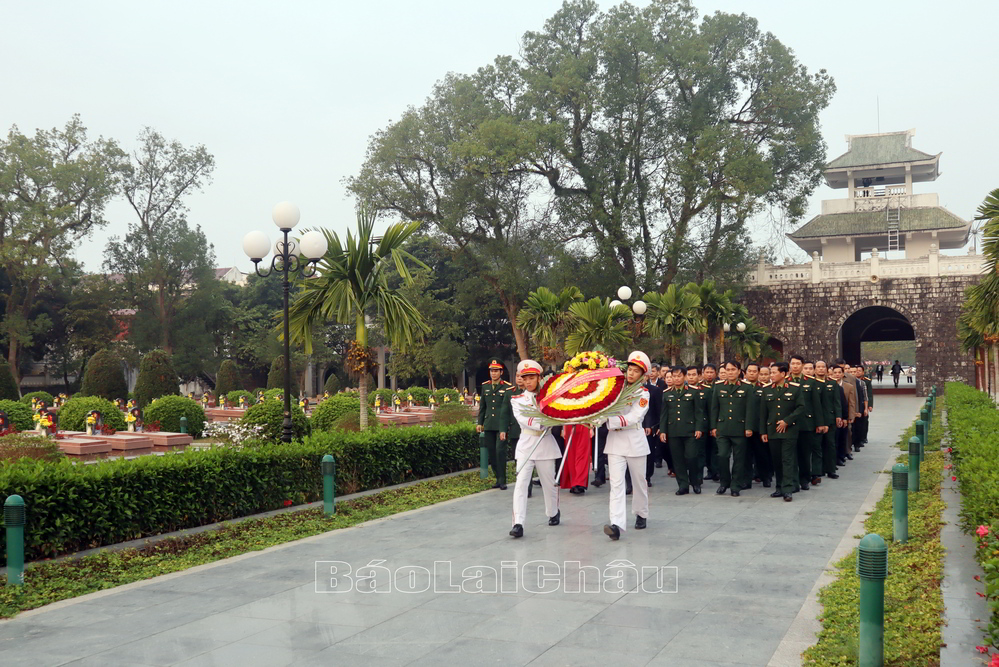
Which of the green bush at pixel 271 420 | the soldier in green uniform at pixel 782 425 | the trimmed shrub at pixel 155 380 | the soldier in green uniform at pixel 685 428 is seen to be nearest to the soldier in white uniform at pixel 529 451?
the soldier in green uniform at pixel 685 428

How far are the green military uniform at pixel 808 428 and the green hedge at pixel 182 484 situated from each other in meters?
4.96

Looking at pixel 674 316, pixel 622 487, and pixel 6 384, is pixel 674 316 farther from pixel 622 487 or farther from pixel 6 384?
pixel 6 384

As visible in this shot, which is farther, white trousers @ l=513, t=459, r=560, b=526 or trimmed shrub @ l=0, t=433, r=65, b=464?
trimmed shrub @ l=0, t=433, r=65, b=464

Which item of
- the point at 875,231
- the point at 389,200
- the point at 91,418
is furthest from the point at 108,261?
the point at 875,231

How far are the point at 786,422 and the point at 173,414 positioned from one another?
1533cm

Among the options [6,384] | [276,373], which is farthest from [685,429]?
[276,373]

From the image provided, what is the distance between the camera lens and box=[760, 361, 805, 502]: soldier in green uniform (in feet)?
31.9

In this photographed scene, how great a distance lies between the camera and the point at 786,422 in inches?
380

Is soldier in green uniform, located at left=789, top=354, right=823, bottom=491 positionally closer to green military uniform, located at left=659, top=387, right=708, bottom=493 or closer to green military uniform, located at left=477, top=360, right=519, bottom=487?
green military uniform, located at left=659, top=387, right=708, bottom=493

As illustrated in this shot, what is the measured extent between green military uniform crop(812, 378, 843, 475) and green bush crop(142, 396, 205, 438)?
14.8 metres

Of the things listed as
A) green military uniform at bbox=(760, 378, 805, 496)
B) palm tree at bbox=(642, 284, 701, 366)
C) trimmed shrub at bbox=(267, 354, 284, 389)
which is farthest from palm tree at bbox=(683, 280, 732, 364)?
trimmed shrub at bbox=(267, 354, 284, 389)

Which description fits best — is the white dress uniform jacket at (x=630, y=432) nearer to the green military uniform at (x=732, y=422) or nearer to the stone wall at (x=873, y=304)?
the green military uniform at (x=732, y=422)

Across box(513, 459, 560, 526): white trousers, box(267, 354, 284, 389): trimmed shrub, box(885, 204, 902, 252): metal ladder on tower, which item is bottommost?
box(513, 459, 560, 526): white trousers

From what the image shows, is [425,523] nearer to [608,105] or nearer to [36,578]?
[36,578]
